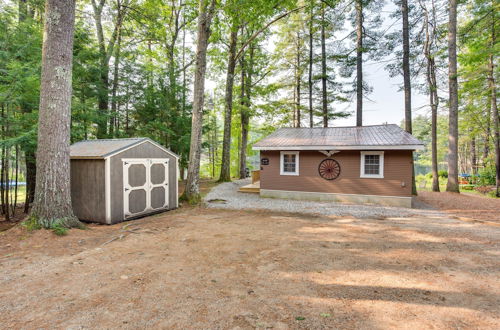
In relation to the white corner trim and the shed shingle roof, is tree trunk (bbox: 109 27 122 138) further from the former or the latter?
the white corner trim

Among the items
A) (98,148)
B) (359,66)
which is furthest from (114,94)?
(359,66)

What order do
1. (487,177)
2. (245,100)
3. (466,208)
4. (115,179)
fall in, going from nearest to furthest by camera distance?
(115,179) < (466,208) < (245,100) < (487,177)

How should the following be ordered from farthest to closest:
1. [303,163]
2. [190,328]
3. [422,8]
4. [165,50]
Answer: [165,50], [422,8], [303,163], [190,328]

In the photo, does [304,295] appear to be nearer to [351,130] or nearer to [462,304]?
[462,304]

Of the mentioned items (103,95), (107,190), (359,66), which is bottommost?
(107,190)

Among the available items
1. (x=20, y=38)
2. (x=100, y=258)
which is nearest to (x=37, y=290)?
(x=100, y=258)

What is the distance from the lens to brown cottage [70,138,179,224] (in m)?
6.27

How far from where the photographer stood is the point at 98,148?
6895mm

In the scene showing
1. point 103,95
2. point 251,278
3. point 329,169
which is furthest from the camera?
point 103,95

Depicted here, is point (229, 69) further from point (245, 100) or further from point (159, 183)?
point (159, 183)

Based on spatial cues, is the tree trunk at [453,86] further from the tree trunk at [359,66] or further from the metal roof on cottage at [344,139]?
the tree trunk at [359,66]

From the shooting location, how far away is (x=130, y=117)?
12883 mm

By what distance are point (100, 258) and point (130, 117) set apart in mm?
10854

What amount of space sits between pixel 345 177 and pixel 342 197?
884 mm
